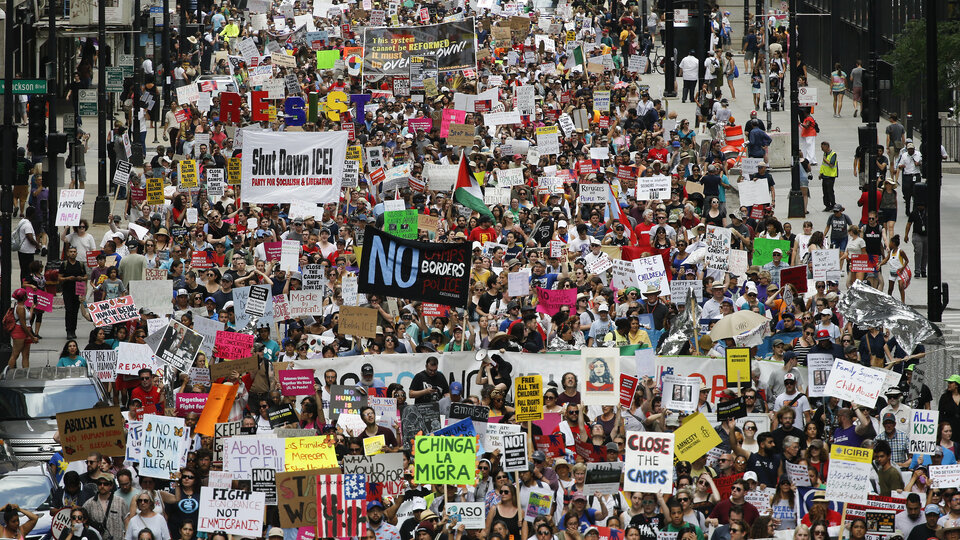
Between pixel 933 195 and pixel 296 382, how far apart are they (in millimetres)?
8937

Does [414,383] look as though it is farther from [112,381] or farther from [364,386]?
[112,381]

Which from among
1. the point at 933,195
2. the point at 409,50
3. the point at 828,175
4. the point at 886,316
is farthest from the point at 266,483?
the point at 409,50

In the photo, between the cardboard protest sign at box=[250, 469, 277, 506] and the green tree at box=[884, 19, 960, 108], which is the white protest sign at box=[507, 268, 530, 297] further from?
the green tree at box=[884, 19, 960, 108]

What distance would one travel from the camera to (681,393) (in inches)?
663

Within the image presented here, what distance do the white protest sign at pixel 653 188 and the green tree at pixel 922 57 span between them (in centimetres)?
753

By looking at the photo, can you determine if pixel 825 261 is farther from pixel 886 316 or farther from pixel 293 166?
pixel 293 166

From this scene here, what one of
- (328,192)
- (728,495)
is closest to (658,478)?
(728,495)

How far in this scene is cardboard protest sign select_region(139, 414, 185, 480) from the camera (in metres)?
15.4

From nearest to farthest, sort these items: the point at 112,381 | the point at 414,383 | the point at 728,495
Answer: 1. the point at 728,495
2. the point at 414,383
3. the point at 112,381

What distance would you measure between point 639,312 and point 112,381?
5761mm

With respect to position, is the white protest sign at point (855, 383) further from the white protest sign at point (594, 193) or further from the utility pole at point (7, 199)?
the utility pole at point (7, 199)

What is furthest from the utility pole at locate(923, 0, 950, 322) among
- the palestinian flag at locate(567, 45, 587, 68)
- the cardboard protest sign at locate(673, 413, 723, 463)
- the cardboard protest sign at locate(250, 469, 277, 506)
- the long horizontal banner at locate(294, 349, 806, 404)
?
the palestinian flag at locate(567, 45, 587, 68)

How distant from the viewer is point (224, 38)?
186ft

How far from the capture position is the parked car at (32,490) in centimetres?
1521
